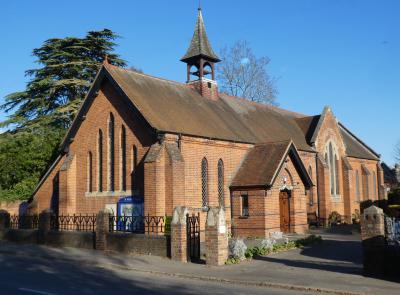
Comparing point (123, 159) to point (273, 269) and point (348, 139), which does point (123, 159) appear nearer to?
point (273, 269)

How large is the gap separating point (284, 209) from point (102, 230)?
11.0 m

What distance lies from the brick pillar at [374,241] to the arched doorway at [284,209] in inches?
490

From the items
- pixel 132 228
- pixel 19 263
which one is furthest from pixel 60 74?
pixel 19 263

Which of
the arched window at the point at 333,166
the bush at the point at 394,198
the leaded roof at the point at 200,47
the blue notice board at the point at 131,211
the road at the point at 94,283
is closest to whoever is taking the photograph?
the road at the point at 94,283

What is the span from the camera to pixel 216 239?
15188 mm

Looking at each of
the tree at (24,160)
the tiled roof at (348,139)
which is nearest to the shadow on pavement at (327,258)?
A: the tiled roof at (348,139)

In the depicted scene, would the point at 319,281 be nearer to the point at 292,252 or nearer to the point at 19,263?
the point at 292,252

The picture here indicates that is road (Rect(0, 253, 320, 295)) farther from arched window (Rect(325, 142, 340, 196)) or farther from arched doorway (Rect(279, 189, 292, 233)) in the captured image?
arched window (Rect(325, 142, 340, 196))

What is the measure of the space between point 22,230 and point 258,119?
1667cm

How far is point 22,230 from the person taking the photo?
22.6 meters

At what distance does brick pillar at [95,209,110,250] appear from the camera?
61.3 ft

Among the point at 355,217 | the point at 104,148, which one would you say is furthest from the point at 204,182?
the point at 355,217

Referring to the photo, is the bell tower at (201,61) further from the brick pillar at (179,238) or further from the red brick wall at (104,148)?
the brick pillar at (179,238)

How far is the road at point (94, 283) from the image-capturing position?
35.8 feet
